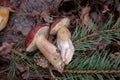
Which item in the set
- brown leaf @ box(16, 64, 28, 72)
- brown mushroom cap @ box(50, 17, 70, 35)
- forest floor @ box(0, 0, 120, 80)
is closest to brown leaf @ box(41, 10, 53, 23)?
forest floor @ box(0, 0, 120, 80)

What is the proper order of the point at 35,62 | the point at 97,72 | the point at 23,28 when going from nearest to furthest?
1. the point at 97,72
2. the point at 35,62
3. the point at 23,28

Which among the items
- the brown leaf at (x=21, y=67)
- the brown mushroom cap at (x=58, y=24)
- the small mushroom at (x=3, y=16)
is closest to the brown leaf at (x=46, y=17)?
the brown mushroom cap at (x=58, y=24)

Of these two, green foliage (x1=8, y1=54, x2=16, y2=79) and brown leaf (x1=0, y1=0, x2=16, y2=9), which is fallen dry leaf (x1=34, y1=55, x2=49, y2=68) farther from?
brown leaf (x1=0, y1=0, x2=16, y2=9)

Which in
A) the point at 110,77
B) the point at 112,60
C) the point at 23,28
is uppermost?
the point at 23,28

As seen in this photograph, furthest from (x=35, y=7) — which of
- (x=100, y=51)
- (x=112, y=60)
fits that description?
(x=112, y=60)

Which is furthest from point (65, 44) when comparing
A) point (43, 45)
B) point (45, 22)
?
point (45, 22)

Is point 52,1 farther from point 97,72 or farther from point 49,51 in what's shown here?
point 97,72

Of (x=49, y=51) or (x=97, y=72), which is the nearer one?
(x=97, y=72)

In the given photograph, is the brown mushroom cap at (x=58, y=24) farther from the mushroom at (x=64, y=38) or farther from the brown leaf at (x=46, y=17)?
the brown leaf at (x=46, y=17)

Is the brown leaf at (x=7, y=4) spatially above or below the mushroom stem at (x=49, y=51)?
above
